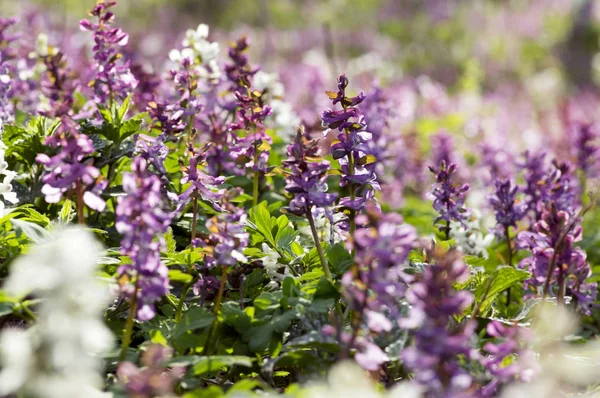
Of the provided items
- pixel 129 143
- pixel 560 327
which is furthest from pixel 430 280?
pixel 129 143

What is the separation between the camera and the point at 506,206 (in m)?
3.31

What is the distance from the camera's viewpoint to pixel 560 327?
1.67 metres

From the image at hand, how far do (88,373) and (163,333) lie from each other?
77 cm

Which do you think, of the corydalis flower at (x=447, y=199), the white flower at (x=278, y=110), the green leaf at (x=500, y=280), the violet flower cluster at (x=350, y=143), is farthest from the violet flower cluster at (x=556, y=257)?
the white flower at (x=278, y=110)

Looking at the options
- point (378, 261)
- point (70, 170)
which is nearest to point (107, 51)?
point (70, 170)

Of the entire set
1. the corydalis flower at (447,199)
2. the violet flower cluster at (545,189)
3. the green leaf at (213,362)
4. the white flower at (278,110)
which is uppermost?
the white flower at (278,110)

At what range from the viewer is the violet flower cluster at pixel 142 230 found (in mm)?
1820

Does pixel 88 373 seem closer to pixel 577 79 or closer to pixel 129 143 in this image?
pixel 129 143

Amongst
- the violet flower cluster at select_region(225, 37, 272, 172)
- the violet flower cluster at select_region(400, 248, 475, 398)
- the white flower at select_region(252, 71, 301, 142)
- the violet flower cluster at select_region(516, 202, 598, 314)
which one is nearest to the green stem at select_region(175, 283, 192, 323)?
the violet flower cluster at select_region(225, 37, 272, 172)

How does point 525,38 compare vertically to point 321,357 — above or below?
above

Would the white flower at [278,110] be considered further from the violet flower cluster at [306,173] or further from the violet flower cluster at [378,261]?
the violet flower cluster at [378,261]

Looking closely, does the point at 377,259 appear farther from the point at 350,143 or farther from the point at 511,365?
the point at 350,143

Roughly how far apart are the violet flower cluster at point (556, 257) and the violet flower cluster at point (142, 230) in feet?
4.46

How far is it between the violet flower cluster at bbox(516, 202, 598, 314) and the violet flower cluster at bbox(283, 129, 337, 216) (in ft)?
2.76
